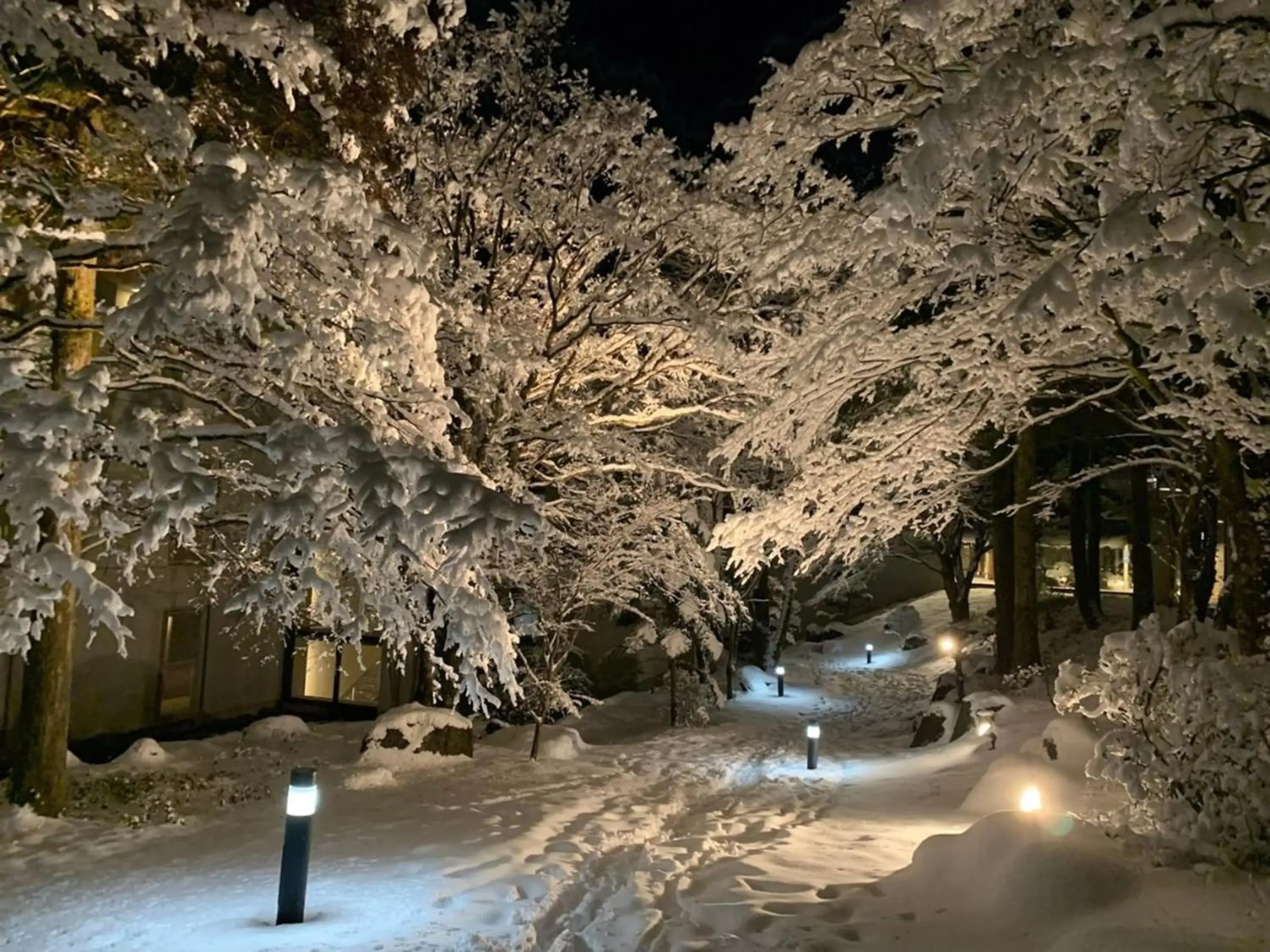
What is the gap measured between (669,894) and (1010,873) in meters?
2.41

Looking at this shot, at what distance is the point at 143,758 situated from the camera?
1102 centimetres

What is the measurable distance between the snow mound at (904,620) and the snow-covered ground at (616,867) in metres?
27.0

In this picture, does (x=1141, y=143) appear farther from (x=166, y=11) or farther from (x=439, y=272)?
(x=439, y=272)

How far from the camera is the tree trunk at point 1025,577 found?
15594 millimetres

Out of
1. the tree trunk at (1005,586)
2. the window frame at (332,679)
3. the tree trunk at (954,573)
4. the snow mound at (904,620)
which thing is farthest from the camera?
the snow mound at (904,620)

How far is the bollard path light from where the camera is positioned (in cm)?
525

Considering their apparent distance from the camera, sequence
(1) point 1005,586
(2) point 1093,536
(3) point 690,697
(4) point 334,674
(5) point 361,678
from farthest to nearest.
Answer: (2) point 1093,536 → (5) point 361,678 → (4) point 334,674 → (3) point 690,697 → (1) point 1005,586

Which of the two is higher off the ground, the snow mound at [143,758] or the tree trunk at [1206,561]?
the tree trunk at [1206,561]

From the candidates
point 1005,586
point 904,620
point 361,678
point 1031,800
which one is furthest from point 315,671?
point 904,620

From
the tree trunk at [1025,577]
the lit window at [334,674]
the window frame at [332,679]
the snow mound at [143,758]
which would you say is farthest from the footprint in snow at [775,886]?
the lit window at [334,674]

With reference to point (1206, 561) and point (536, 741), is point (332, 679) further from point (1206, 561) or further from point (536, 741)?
point (1206, 561)

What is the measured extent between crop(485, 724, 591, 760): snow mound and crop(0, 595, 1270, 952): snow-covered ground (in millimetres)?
801

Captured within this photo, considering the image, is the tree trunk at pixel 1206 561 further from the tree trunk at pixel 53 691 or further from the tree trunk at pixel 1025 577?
the tree trunk at pixel 53 691

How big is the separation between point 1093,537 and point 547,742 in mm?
18991
